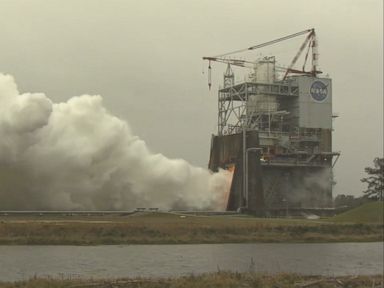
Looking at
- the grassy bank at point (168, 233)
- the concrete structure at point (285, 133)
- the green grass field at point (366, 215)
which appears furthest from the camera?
the concrete structure at point (285, 133)

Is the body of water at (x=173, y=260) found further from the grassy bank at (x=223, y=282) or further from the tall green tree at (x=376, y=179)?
the tall green tree at (x=376, y=179)

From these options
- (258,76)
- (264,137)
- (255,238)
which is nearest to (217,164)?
(264,137)

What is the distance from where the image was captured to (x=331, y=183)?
159625 mm

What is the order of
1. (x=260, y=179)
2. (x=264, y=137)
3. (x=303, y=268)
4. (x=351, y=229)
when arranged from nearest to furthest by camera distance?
(x=303, y=268)
(x=351, y=229)
(x=260, y=179)
(x=264, y=137)

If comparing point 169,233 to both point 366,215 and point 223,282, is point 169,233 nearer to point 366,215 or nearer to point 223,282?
point 223,282

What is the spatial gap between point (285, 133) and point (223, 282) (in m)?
127

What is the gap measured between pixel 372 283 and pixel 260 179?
4174 inches

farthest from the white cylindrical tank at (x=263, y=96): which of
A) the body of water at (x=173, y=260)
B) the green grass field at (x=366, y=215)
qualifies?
the body of water at (x=173, y=260)

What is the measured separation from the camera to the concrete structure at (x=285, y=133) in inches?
5994

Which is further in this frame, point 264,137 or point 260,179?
point 264,137

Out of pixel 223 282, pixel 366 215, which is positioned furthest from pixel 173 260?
pixel 366 215

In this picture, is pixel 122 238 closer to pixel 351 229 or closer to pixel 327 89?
pixel 351 229

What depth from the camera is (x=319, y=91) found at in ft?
530

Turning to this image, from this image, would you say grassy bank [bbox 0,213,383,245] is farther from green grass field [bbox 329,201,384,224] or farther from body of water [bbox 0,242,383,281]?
green grass field [bbox 329,201,384,224]
